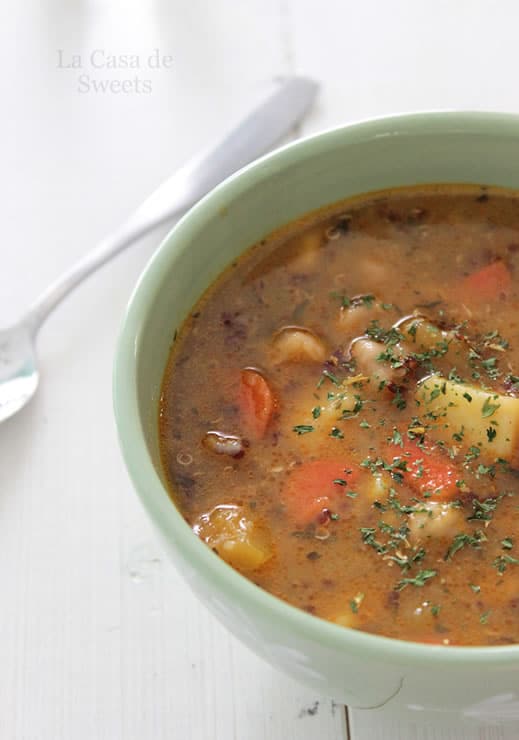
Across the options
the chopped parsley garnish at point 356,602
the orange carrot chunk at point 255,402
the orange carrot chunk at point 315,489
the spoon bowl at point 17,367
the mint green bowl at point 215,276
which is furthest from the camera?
the spoon bowl at point 17,367

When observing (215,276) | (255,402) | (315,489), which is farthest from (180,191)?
(315,489)

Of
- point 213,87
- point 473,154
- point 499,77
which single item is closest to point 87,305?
point 213,87

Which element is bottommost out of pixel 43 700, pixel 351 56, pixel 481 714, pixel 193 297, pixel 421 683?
pixel 43 700

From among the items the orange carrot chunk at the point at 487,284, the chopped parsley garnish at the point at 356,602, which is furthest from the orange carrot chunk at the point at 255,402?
the orange carrot chunk at the point at 487,284

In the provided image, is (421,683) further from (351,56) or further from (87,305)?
(351,56)

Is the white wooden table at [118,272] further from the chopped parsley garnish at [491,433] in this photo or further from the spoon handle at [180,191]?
the chopped parsley garnish at [491,433]

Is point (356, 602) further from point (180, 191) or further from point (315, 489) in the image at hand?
point (180, 191)

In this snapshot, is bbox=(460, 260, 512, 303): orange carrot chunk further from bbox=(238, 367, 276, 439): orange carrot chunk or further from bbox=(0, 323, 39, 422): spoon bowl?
bbox=(0, 323, 39, 422): spoon bowl
